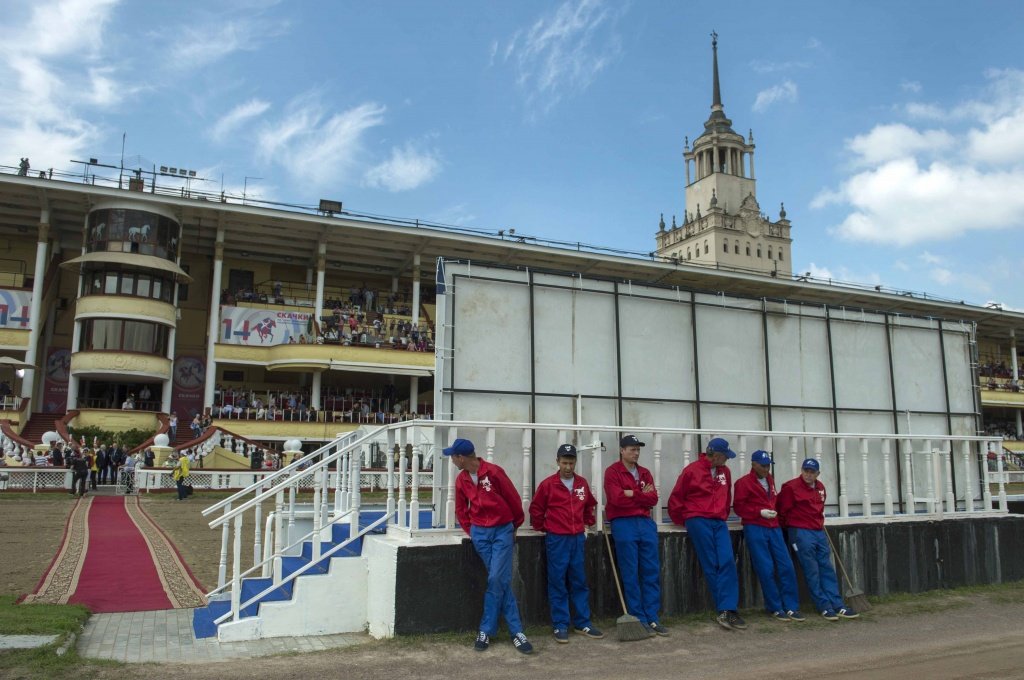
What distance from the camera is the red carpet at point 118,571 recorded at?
8898mm

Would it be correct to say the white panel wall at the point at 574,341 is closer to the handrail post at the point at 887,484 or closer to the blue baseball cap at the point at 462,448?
the blue baseball cap at the point at 462,448

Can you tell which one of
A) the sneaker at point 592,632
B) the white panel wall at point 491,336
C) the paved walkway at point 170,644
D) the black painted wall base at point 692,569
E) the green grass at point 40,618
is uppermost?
the white panel wall at point 491,336

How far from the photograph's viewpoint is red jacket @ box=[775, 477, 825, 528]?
8148mm

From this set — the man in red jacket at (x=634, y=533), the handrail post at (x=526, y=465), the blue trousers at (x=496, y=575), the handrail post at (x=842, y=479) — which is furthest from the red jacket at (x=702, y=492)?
the handrail post at (x=842, y=479)

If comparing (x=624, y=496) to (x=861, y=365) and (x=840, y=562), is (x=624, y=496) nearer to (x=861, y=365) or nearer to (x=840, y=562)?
(x=840, y=562)

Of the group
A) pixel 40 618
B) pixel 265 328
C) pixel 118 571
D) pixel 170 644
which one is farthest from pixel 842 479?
pixel 265 328

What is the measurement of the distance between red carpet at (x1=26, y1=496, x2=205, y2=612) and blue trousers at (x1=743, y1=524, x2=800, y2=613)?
20.0 ft

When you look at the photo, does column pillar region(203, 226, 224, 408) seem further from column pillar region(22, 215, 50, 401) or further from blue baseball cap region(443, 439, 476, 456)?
blue baseball cap region(443, 439, 476, 456)

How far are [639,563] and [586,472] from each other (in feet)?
3.91

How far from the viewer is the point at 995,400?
165 feet

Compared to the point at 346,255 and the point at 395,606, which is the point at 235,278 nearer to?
the point at 346,255

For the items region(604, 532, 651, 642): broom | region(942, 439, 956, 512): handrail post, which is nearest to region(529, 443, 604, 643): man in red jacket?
region(604, 532, 651, 642): broom

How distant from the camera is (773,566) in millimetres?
7984

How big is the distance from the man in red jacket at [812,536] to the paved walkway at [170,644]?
444cm
